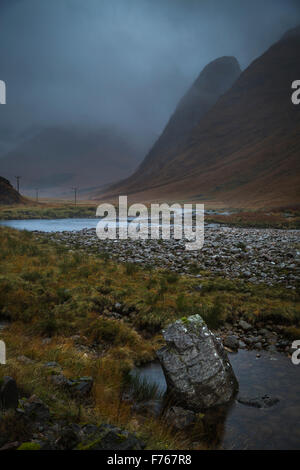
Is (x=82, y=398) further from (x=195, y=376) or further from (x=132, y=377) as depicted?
(x=195, y=376)

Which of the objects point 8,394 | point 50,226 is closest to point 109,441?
point 8,394

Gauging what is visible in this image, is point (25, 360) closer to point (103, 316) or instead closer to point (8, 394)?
point (8, 394)

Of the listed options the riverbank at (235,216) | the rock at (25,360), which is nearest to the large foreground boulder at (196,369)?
the rock at (25,360)

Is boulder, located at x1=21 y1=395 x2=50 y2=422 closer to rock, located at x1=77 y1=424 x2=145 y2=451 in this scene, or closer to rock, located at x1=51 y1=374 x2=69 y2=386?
rock, located at x1=77 y1=424 x2=145 y2=451

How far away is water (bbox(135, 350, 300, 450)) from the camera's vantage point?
5.05m

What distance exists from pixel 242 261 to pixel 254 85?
19664cm

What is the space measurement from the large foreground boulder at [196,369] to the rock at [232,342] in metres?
1.83

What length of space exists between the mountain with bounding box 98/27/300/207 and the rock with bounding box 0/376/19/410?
271 ft

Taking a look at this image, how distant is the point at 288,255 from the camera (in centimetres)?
1720

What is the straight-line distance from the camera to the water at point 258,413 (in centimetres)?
505

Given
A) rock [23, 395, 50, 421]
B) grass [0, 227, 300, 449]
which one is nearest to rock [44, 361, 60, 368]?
grass [0, 227, 300, 449]

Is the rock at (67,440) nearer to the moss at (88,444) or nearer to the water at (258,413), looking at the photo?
the moss at (88,444)

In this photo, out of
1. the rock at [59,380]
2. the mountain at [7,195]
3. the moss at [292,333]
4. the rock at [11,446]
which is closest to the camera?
the rock at [11,446]

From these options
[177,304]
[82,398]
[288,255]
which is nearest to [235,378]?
[82,398]
